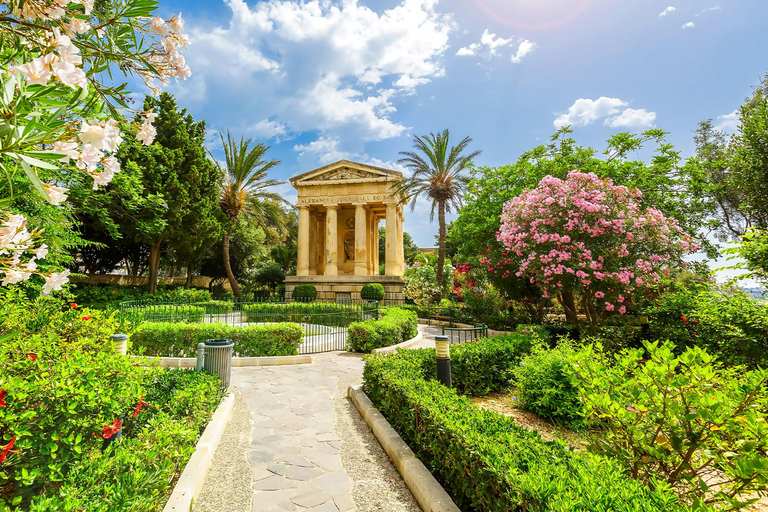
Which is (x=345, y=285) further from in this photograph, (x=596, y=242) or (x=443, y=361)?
(x=443, y=361)

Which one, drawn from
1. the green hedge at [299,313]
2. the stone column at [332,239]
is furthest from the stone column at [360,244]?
the green hedge at [299,313]

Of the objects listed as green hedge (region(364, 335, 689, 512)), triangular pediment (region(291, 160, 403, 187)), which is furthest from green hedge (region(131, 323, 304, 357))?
triangular pediment (region(291, 160, 403, 187))

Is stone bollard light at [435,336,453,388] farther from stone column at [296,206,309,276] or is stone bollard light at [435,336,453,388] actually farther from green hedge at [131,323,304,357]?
stone column at [296,206,309,276]

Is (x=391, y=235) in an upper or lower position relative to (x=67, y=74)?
upper

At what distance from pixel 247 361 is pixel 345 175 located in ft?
69.7

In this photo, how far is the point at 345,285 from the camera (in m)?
25.5

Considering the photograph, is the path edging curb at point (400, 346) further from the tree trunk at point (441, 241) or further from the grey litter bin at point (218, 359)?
the tree trunk at point (441, 241)

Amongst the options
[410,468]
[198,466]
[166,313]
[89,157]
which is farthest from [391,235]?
[89,157]

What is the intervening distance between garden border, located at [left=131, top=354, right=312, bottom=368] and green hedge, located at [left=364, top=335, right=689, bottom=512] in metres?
4.12

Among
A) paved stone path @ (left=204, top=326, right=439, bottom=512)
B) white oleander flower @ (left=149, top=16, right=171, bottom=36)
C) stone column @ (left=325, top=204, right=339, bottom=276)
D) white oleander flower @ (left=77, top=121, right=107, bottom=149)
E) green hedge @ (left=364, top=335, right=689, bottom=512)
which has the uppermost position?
stone column @ (left=325, top=204, right=339, bottom=276)

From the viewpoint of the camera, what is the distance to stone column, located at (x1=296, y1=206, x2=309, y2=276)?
2702 cm

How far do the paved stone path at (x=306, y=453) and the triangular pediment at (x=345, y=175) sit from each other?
21.6 m

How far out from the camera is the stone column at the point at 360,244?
26.4 m

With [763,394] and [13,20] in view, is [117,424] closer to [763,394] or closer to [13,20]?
[13,20]
